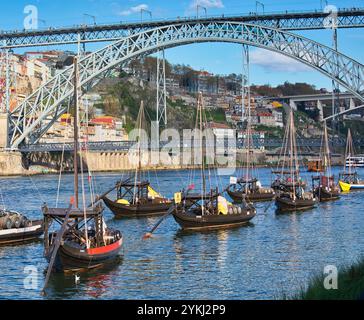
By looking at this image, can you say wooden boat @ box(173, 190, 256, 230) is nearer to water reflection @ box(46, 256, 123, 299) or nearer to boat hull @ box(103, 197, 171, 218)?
boat hull @ box(103, 197, 171, 218)

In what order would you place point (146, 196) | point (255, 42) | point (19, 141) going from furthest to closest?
1. point (19, 141)
2. point (255, 42)
3. point (146, 196)

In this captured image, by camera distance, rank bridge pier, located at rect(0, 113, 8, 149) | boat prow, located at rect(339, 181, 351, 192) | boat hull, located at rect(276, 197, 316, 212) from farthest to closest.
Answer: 1. bridge pier, located at rect(0, 113, 8, 149)
2. boat prow, located at rect(339, 181, 351, 192)
3. boat hull, located at rect(276, 197, 316, 212)

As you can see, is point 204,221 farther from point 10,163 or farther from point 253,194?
point 10,163

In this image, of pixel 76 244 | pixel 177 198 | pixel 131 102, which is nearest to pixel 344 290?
pixel 76 244

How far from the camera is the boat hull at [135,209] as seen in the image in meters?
42.5

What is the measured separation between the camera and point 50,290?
69.5 ft

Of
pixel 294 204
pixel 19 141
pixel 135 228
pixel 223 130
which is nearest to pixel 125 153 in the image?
pixel 19 141

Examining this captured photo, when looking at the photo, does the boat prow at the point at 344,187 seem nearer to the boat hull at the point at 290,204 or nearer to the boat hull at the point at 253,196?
the boat hull at the point at 253,196

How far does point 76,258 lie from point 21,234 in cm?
846

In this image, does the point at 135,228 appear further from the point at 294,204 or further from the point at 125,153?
the point at 125,153

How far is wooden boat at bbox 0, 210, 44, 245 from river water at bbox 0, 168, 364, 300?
577 mm

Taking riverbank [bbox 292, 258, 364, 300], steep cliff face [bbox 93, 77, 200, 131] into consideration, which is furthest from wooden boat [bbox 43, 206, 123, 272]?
steep cliff face [bbox 93, 77, 200, 131]

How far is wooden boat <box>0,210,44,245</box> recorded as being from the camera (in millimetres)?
30547

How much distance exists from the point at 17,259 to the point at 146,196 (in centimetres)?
1848
